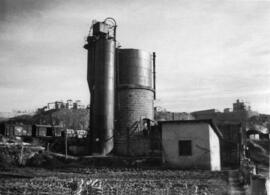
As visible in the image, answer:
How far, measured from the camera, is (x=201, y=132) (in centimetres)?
2011

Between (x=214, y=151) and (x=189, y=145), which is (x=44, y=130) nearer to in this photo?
(x=189, y=145)

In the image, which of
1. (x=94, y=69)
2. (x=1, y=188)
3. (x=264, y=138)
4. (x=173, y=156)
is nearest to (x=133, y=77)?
(x=94, y=69)

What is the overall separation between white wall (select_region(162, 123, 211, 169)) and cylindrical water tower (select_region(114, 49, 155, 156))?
→ 7.16m

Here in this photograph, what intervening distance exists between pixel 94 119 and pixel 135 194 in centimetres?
1851

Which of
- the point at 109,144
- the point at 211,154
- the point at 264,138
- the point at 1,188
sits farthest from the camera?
the point at 264,138

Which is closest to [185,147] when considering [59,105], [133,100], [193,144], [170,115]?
[193,144]

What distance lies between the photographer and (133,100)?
1166 inches

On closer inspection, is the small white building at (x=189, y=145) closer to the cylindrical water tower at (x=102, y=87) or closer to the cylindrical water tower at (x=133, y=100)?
the cylindrical water tower at (x=133, y=100)

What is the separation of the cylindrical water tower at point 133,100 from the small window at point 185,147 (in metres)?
7.45

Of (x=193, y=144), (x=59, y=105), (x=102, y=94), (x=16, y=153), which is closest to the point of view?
(x=193, y=144)

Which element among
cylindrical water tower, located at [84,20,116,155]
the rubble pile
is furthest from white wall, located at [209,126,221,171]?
the rubble pile

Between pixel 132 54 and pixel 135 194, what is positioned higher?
pixel 132 54

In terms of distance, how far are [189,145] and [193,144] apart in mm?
260

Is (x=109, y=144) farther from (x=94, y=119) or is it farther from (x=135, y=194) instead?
(x=135, y=194)
